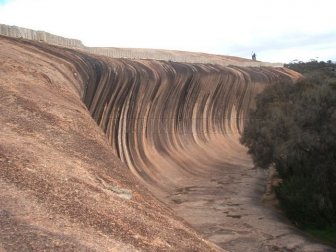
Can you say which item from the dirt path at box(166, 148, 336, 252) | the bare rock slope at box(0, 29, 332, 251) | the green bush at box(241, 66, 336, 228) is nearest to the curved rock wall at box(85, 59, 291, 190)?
the bare rock slope at box(0, 29, 332, 251)

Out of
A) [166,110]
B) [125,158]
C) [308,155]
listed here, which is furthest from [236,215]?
[166,110]

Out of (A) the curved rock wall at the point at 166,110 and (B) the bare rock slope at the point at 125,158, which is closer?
(B) the bare rock slope at the point at 125,158

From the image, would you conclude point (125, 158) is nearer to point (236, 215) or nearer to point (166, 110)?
point (236, 215)

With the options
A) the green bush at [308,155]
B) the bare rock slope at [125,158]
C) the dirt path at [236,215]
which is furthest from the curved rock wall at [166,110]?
the green bush at [308,155]

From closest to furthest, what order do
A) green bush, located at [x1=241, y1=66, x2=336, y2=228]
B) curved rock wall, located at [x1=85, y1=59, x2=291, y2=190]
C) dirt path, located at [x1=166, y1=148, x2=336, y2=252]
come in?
dirt path, located at [x1=166, y1=148, x2=336, y2=252] < green bush, located at [x1=241, y1=66, x2=336, y2=228] < curved rock wall, located at [x1=85, y1=59, x2=291, y2=190]

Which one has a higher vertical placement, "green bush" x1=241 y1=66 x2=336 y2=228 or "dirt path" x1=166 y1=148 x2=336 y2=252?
"green bush" x1=241 y1=66 x2=336 y2=228

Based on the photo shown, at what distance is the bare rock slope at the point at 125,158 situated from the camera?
7195 mm

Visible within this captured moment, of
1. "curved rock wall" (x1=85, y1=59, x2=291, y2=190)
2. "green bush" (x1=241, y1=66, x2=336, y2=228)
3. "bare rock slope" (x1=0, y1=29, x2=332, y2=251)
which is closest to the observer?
"bare rock slope" (x1=0, y1=29, x2=332, y2=251)

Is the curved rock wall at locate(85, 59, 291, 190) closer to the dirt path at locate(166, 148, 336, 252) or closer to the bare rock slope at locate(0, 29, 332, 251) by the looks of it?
the bare rock slope at locate(0, 29, 332, 251)

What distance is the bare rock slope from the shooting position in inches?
283

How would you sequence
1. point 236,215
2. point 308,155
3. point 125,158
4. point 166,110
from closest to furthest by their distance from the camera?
1. point 308,155
2. point 236,215
3. point 125,158
4. point 166,110

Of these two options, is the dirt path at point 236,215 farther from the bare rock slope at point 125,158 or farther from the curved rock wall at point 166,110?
the curved rock wall at point 166,110

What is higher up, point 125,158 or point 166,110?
point 166,110

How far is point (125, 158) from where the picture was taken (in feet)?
86.2
